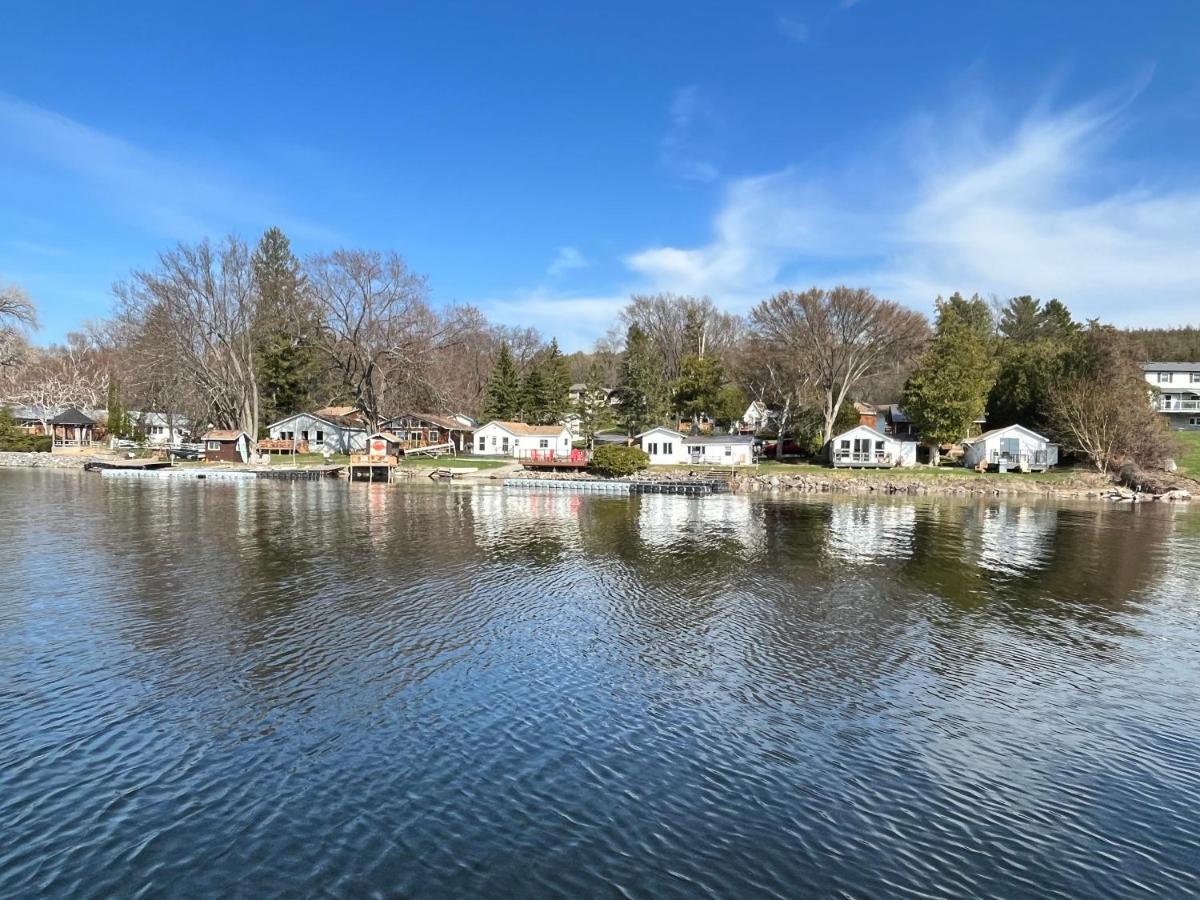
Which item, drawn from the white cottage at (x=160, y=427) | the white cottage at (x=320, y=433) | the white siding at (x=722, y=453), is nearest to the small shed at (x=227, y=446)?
the white cottage at (x=320, y=433)

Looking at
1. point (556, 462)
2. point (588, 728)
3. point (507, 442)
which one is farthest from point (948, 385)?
point (588, 728)

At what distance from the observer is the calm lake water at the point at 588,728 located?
24.9 feet

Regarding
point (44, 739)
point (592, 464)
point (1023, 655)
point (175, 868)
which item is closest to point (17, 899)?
point (175, 868)

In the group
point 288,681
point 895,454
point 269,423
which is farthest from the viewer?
point 269,423

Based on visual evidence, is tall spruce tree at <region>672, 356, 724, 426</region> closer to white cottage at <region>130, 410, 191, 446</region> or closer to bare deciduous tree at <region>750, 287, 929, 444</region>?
bare deciduous tree at <region>750, 287, 929, 444</region>

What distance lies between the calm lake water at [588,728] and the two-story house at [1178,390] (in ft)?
228

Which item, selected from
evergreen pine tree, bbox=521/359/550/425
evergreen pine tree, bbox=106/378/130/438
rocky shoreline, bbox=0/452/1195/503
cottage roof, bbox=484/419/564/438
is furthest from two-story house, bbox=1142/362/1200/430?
evergreen pine tree, bbox=106/378/130/438

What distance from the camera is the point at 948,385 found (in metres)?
59.2

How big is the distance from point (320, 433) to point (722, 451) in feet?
143

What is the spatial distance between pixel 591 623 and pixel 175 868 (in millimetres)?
10443

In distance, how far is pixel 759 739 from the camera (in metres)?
10.6

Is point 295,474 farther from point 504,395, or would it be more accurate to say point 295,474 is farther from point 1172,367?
point 1172,367

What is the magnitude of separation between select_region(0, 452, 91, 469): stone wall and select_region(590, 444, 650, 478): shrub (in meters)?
50.8

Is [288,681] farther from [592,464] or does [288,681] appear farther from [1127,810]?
[592,464]
